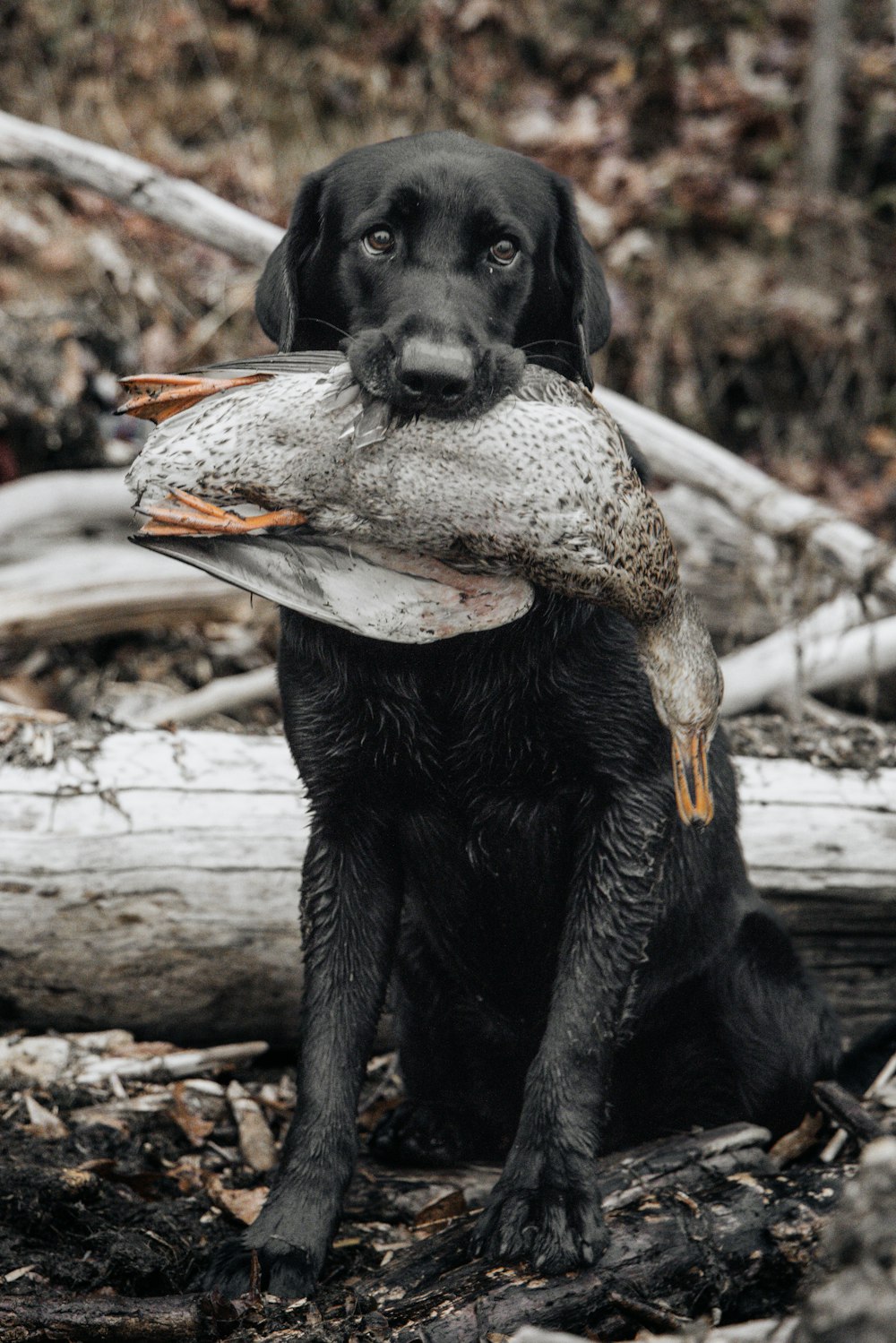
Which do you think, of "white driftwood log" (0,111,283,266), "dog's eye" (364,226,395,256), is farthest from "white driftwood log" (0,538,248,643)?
"dog's eye" (364,226,395,256)

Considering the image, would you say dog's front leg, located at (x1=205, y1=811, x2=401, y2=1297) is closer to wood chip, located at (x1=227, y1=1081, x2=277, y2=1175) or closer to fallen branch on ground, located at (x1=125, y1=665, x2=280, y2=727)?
wood chip, located at (x1=227, y1=1081, x2=277, y2=1175)

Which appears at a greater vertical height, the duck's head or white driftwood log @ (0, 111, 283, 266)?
white driftwood log @ (0, 111, 283, 266)

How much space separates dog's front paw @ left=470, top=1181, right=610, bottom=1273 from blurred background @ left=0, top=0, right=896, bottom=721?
5.29 metres

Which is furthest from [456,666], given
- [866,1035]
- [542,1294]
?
[866,1035]

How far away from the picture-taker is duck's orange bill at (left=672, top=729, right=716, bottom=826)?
9.37ft

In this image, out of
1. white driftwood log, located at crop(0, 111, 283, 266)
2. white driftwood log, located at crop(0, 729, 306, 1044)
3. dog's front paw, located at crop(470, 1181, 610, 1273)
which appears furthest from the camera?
white driftwood log, located at crop(0, 111, 283, 266)

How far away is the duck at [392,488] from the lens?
2395 mm

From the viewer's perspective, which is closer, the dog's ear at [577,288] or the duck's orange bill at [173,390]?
the duck's orange bill at [173,390]

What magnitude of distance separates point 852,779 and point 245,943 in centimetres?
194

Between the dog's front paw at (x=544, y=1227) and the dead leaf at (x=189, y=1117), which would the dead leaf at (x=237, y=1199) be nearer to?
the dead leaf at (x=189, y=1117)

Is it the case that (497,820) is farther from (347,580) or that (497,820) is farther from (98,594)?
(98,594)

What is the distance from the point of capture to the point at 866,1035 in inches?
148

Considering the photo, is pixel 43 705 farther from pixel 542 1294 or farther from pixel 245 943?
pixel 542 1294

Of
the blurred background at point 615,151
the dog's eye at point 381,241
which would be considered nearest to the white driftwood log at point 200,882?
the dog's eye at point 381,241
